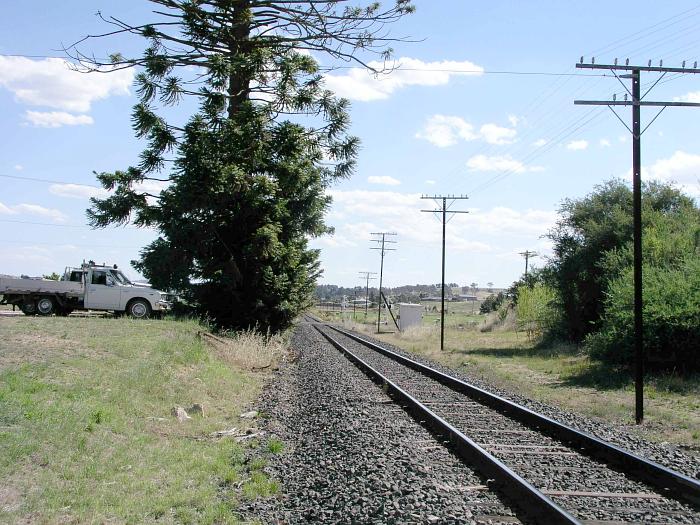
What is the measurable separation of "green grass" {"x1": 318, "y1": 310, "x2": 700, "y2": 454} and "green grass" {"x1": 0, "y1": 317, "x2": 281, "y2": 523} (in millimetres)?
7268

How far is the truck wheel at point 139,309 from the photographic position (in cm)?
2877

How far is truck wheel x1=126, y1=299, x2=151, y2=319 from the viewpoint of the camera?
2877 cm

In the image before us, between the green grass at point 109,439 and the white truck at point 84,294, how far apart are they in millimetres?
14697

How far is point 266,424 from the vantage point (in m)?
11.2

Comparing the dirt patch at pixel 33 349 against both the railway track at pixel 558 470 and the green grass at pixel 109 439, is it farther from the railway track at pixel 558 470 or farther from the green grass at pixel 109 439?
the railway track at pixel 558 470

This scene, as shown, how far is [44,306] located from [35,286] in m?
0.92

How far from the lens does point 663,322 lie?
18000 mm

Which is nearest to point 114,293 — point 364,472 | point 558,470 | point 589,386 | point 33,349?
point 33,349

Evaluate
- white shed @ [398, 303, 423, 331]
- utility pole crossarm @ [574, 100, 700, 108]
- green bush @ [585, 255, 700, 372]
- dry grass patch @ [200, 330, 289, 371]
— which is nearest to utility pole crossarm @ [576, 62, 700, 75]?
utility pole crossarm @ [574, 100, 700, 108]

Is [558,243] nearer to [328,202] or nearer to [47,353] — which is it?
[328,202]

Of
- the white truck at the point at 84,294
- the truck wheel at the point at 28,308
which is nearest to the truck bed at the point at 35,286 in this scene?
the white truck at the point at 84,294

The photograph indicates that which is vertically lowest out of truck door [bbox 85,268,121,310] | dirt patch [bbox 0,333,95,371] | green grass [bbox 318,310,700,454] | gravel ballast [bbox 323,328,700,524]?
green grass [bbox 318,310,700,454]

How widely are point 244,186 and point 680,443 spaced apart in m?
13.2

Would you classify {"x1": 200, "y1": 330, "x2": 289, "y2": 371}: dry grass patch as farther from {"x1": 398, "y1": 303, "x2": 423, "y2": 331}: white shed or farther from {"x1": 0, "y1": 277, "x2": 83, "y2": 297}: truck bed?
{"x1": 398, "y1": 303, "x2": 423, "y2": 331}: white shed
